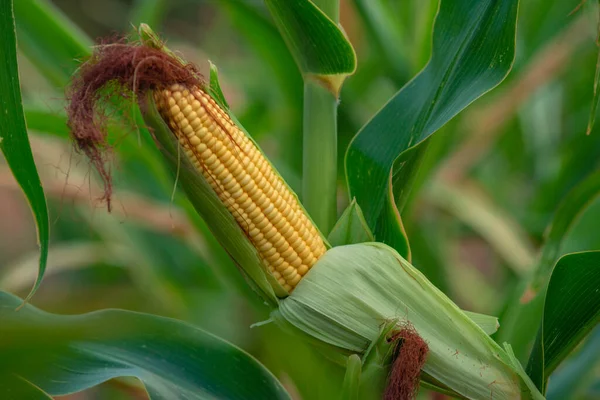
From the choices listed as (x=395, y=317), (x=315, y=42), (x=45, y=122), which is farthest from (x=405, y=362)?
(x=45, y=122)

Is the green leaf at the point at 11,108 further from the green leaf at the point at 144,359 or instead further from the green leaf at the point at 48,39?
the green leaf at the point at 48,39

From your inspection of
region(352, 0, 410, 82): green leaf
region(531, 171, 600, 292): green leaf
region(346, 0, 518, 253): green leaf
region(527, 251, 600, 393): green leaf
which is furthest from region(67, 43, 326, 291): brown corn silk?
region(352, 0, 410, 82): green leaf

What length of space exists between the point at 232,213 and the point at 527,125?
1026mm

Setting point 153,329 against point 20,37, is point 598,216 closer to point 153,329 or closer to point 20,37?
point 153,329

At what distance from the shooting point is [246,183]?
466mm

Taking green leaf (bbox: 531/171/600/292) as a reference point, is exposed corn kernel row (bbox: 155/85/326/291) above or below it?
above

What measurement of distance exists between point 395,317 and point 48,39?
1.66ft

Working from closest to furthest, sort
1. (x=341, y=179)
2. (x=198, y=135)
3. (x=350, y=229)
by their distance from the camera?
(x=198, y=135) → (x=350, y=229) → (x=341, y=179)

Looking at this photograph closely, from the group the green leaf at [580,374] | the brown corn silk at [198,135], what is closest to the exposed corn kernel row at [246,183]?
the brown corn silk at [198,135]

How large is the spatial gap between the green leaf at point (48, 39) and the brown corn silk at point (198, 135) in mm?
269

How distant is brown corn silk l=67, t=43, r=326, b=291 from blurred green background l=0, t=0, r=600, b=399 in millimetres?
177

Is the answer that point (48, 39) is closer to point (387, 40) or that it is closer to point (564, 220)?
point (387, 40)

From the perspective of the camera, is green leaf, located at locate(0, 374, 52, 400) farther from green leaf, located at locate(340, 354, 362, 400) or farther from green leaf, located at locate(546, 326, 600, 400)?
green leaf, located at locate(546, 326, 600, 400)

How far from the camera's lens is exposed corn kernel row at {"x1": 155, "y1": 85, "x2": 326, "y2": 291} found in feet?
1.46
